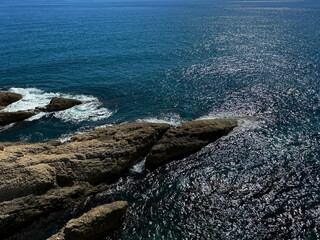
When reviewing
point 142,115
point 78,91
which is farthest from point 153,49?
point 142,115

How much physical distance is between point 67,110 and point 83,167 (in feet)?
57.4

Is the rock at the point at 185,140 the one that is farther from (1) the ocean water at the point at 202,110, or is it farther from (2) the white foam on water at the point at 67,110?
(2) the white foam on water at the point at 67,110

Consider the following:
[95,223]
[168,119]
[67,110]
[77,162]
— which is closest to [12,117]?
[67,110]

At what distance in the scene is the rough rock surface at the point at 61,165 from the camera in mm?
22844

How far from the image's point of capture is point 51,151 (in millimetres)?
27984

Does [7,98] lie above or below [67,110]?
above

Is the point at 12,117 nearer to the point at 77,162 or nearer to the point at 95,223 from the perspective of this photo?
the point at 77,162

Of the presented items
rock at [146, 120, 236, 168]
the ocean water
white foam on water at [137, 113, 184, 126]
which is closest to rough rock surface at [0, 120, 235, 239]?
rock at [146, 120, 236, 168]

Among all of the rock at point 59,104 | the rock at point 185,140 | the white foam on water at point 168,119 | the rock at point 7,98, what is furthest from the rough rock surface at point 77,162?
the rock at point 7,98

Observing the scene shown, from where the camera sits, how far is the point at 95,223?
20531 millimetres

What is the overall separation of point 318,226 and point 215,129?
48.7 feet

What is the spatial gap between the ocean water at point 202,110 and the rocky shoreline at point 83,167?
1276 mm

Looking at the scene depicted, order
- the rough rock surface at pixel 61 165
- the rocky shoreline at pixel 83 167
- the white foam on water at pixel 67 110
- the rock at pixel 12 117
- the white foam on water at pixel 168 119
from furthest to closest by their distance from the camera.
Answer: the white foam on water at pixel 67 110
the rock at pixel 12 117
the white foam on water at pixel 168 119
the rough rock surface at pixel 61 165
the rocky shoreline at pixel 83 167

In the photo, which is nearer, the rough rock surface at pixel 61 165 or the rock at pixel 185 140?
the rough rock surface at pixel 61 165
